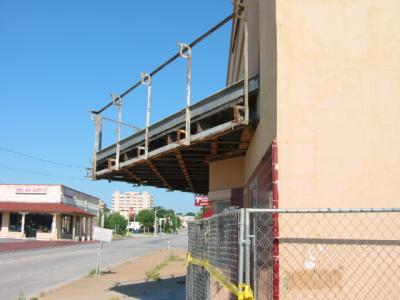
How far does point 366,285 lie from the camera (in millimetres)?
4656

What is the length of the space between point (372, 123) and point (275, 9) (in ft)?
5.12

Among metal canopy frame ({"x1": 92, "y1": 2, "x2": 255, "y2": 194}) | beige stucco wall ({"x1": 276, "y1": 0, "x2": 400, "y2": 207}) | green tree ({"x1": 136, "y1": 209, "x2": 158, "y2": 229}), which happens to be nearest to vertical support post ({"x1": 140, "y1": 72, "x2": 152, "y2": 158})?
metal canopy frame ({"x1": 92, "y1": 2, "x2": 255, "y2": 194})

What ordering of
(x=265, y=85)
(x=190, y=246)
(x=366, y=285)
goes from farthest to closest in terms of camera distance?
(x=190, y=246)
(x=265, y=85)
(x=366, y=285)

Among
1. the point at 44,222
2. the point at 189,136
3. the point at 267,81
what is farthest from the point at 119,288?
the point at 44,222

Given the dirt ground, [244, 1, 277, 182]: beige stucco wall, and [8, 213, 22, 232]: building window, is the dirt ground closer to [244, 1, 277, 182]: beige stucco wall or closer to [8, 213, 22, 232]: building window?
[244, 1, 277, 182]: beige stucco wall

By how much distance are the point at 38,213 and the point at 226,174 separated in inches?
2232

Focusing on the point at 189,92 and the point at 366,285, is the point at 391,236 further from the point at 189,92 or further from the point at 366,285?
the point at 189,92

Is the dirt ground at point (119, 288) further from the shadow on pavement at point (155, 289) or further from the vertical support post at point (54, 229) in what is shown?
the vertical support post at point (54, 229)

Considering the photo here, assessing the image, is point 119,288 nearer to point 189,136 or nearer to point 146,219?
point 189,136

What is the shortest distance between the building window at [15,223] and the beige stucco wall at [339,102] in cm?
6273

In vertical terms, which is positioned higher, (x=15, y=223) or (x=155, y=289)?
(x=15, y=223)

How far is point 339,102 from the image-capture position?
5066 mm

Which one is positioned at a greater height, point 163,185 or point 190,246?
point 163,185

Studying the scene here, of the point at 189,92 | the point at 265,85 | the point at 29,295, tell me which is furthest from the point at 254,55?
the point at 29,295
